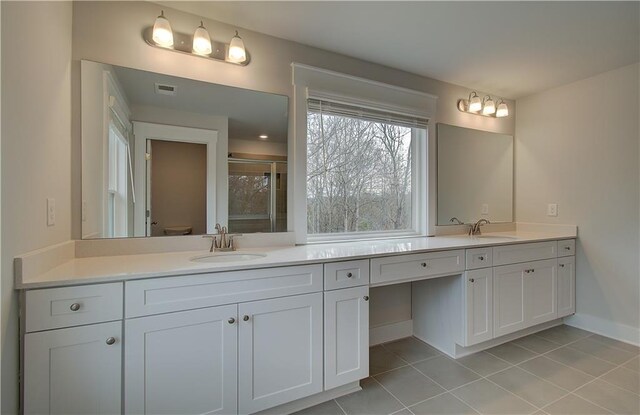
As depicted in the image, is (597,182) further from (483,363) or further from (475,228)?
(483,363)

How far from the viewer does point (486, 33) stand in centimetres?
197

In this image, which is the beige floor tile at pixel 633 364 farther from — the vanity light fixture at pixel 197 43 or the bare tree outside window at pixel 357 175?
the vanity light fixture at pixel 197 43

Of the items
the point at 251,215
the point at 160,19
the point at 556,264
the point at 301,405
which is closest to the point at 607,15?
the point at 556,264

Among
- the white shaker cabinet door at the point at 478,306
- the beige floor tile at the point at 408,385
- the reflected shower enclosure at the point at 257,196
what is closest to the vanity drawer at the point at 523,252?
the white shaker cabinet door at the point at 478,306

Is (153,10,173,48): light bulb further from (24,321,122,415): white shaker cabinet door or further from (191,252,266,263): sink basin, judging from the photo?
(24,321,122,415): white shaker cabinet door

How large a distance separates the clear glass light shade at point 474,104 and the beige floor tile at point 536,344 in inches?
83.7

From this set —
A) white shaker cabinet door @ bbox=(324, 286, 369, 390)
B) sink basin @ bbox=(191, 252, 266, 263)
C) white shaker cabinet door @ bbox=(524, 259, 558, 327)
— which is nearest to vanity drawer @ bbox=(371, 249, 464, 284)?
white shaker cabinet door @ bbox=(324, 286, 369, 390)

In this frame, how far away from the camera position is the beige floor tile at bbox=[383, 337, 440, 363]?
2230mm

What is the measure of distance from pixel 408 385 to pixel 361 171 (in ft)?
5.19

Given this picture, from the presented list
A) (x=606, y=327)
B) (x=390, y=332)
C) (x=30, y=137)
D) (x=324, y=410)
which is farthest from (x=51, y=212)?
(x=606, y=327)

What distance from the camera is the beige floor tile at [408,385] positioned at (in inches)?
69.1

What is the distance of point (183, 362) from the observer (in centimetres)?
131

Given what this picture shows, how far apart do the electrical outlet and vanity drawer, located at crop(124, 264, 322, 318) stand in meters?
0.49

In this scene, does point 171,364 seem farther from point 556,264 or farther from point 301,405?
point 556,264
